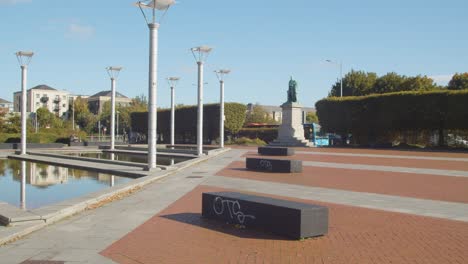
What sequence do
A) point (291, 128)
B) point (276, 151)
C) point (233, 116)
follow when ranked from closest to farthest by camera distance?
point (276, 151) → point (291, 128) → point (233, 116)

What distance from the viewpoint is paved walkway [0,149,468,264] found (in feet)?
22.7

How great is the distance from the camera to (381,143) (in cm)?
4644

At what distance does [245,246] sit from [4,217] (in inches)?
198

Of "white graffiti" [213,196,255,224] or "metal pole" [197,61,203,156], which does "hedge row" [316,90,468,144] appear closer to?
"metal pole" [197,61,203,156]

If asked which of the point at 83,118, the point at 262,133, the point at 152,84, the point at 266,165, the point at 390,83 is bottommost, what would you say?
the point at 266,165

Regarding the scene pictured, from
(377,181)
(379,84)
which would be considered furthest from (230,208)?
(379,84)

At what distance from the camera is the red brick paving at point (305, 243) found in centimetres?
686

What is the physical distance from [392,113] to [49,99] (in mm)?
110905

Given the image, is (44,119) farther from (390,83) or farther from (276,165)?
(276,165)

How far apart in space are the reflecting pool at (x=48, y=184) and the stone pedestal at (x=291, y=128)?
1151 inches

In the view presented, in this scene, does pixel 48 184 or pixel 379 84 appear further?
pixel 379 84

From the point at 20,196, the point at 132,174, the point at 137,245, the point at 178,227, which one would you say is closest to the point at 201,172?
the point at 132,174

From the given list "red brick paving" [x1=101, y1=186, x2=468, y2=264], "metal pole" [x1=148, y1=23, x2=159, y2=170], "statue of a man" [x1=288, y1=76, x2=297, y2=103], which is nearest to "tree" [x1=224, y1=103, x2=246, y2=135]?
"statue of a man" [x1=288, y1=76, x2=297, y2=103]

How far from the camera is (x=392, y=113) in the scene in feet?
145
